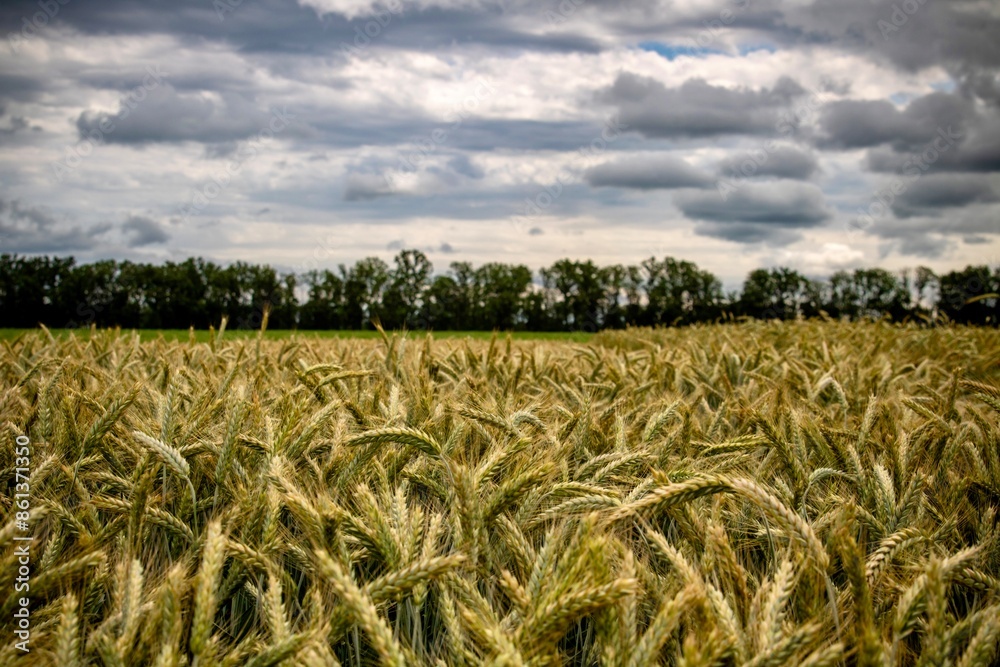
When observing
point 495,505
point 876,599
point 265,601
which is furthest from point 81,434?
point 876,599

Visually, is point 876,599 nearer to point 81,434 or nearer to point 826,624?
point 826,624

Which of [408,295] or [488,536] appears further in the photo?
[408,295]

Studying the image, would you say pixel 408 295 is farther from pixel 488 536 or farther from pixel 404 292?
pixel 488 536

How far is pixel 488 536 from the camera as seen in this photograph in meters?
1.58

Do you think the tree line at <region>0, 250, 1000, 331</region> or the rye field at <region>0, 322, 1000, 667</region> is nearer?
the rye field at <region>0, 322, 1000, 667</region>

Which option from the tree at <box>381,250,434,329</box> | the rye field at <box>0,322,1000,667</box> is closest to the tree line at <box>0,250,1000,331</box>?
the tree at <box>381,250,434,329</box>

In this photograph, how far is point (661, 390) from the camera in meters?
3.94

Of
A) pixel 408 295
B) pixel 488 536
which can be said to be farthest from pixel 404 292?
pixel 488 536

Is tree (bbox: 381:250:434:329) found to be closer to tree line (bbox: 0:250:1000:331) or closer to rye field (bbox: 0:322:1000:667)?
tree line (bbox: 0:250:1000:331)

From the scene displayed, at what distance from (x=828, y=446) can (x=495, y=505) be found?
5.03 feet

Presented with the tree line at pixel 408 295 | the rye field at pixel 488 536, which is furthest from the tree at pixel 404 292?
the rye field at pixel 488 536

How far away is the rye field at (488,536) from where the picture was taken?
117cm

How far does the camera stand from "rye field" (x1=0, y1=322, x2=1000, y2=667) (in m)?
1.17

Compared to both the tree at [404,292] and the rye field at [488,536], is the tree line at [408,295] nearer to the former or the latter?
the tree at [404,292]
